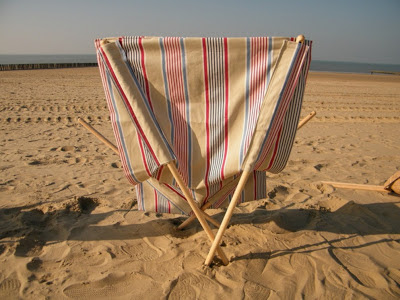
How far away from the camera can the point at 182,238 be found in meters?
2.65

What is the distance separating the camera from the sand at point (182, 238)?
6.83 ft

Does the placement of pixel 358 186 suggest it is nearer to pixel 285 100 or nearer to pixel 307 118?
pixel 307 118

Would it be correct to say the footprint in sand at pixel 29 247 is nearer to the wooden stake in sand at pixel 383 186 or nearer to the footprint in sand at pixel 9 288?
the footprint in sand at pixel 9 288

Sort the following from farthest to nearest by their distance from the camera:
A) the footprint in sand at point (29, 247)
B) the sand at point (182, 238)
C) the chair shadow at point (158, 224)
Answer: the chair shadow at point (158, 224)
the footprint in sand at point (29, 247)
the sand at point (182, 238)

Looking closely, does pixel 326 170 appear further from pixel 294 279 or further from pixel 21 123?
pixel 21 123

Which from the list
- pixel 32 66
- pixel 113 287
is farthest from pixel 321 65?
pixel 113 287

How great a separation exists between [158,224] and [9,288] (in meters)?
1.20

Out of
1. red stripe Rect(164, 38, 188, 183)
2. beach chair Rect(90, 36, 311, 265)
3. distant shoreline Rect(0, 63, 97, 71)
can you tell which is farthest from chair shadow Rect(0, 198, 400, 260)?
distant shoreline Rect(0, 63, 97, 71)

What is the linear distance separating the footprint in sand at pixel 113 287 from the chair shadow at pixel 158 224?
20.0 inches

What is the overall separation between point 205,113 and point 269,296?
4.04 feet

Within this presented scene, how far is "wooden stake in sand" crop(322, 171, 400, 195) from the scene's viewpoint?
3.39m

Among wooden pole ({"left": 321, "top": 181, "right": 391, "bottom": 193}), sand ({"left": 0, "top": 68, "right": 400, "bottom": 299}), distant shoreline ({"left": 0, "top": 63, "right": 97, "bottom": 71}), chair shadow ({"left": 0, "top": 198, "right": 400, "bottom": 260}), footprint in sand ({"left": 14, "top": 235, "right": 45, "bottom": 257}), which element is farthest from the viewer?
distant shoreline ({"left": 0, "top": 63, "right": 97, "bottom": 71})

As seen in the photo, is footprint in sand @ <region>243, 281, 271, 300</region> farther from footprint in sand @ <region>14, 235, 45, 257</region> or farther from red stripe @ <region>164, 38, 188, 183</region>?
footprint in sand @ <region>14, 235, 45, 257</region>

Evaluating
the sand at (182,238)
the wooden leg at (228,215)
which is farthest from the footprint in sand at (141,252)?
the wooden leg at (228,215)
